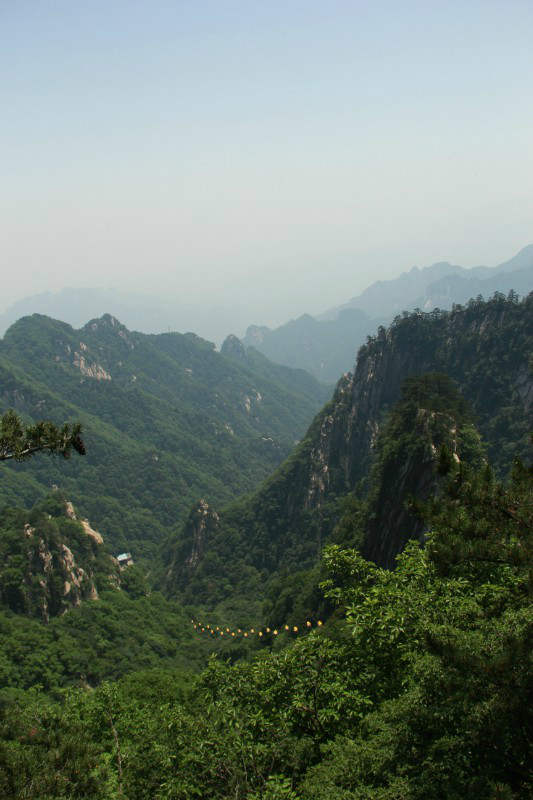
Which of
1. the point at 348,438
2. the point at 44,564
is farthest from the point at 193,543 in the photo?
the point at 44,564

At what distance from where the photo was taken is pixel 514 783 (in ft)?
31.0

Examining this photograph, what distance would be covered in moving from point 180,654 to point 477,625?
238 feet

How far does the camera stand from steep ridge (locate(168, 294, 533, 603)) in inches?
3957

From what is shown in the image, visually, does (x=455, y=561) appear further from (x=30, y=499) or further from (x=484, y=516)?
(x=30, y=499)

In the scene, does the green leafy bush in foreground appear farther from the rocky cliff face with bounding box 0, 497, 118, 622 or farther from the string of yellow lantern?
the string of yellow lantern

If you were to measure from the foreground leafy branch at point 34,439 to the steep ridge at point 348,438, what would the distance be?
8872 centimetres

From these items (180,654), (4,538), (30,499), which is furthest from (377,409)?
(30,499)

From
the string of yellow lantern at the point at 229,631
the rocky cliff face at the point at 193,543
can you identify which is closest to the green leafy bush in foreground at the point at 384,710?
the string of yellow lantern at the point at 229,631

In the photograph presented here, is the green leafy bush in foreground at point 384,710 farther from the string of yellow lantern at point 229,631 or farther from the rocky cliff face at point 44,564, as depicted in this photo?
the string of yellow lantern at point 229,631

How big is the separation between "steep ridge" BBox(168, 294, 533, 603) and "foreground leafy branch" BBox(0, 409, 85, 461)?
88721 mm

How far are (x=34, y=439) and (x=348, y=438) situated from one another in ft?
357

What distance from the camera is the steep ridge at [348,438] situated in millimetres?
100500

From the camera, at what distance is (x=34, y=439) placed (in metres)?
11.3

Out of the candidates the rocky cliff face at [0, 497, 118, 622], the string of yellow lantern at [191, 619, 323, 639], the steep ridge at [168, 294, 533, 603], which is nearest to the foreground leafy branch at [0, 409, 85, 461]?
→ the rocky cliff face at [0, 497, 118, 622]
